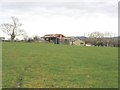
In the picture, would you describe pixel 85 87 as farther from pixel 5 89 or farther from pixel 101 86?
pixel 5 89

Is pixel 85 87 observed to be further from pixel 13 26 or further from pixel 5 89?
pixel 13 26

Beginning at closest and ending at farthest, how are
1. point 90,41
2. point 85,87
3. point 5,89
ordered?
point 5,89 < point 85,87 < point 90,41

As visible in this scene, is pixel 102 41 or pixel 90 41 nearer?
pixel 102 41

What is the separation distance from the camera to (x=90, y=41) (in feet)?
447

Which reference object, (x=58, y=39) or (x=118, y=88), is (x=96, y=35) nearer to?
(x=58, y=39)

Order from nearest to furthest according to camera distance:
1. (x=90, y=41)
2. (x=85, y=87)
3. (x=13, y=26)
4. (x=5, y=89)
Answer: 1. (x=5, y=89)
2. (x=85, y=87)
3. (x=13, y=26)
4. (x=90, y=41)

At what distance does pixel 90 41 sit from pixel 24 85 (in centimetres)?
12560

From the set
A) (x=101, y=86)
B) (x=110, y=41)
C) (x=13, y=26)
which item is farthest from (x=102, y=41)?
(x=101, y=86)

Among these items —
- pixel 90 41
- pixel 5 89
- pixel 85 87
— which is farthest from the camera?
pixel 90 41

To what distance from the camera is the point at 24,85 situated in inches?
449

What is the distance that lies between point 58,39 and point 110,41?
21.0 metres

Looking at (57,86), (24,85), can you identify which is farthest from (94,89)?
(24,85)

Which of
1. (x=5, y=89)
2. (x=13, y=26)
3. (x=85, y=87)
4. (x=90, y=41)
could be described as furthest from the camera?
(x=90, y=41)

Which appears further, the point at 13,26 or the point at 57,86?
the point at 13,26
